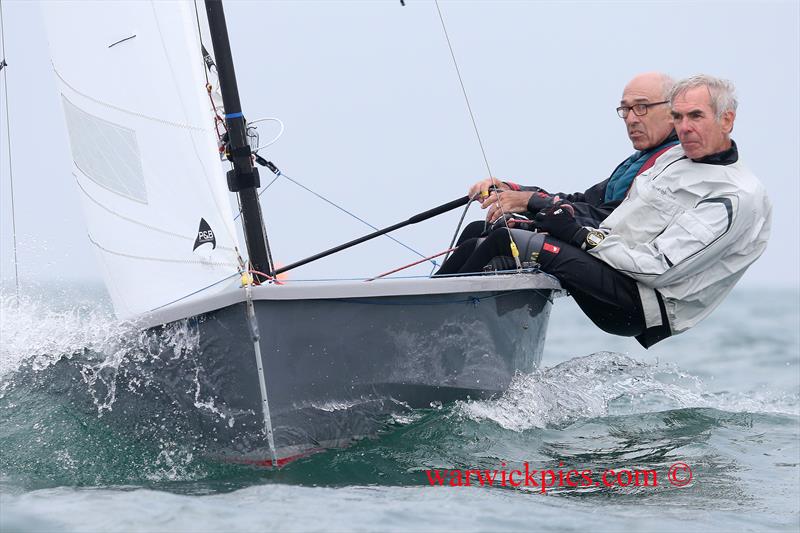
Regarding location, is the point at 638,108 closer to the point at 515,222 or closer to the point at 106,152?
the point at 515,222

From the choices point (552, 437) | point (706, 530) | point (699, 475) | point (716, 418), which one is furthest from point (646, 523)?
point (716, 418)

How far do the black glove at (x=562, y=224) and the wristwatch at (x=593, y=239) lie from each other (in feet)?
0.06

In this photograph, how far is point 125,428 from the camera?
394 centimetres

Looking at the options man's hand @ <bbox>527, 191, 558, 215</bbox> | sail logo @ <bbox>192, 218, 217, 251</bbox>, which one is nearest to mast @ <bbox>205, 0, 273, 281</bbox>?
sail logo @ <bbox>192, 218, 217, 251</bbox>

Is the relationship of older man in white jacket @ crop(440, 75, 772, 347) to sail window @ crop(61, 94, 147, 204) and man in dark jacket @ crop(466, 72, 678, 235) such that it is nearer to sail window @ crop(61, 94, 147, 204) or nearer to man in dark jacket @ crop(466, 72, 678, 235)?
man in dark jacket @ crop(466, 72, 678, 235)

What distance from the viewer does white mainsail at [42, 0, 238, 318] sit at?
4082 mm

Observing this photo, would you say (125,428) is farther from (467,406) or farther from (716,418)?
(716,418)

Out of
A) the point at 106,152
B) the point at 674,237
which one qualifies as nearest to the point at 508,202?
the point at 674,237

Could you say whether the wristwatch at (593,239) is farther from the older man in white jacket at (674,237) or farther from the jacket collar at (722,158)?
the jacket collar at (722,158)

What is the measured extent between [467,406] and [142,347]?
125cm

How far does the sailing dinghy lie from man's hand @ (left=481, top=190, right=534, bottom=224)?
33 centimetres

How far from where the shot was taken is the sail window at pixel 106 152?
14.1 ft

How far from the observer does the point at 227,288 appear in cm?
396

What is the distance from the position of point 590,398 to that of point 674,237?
1.37m
